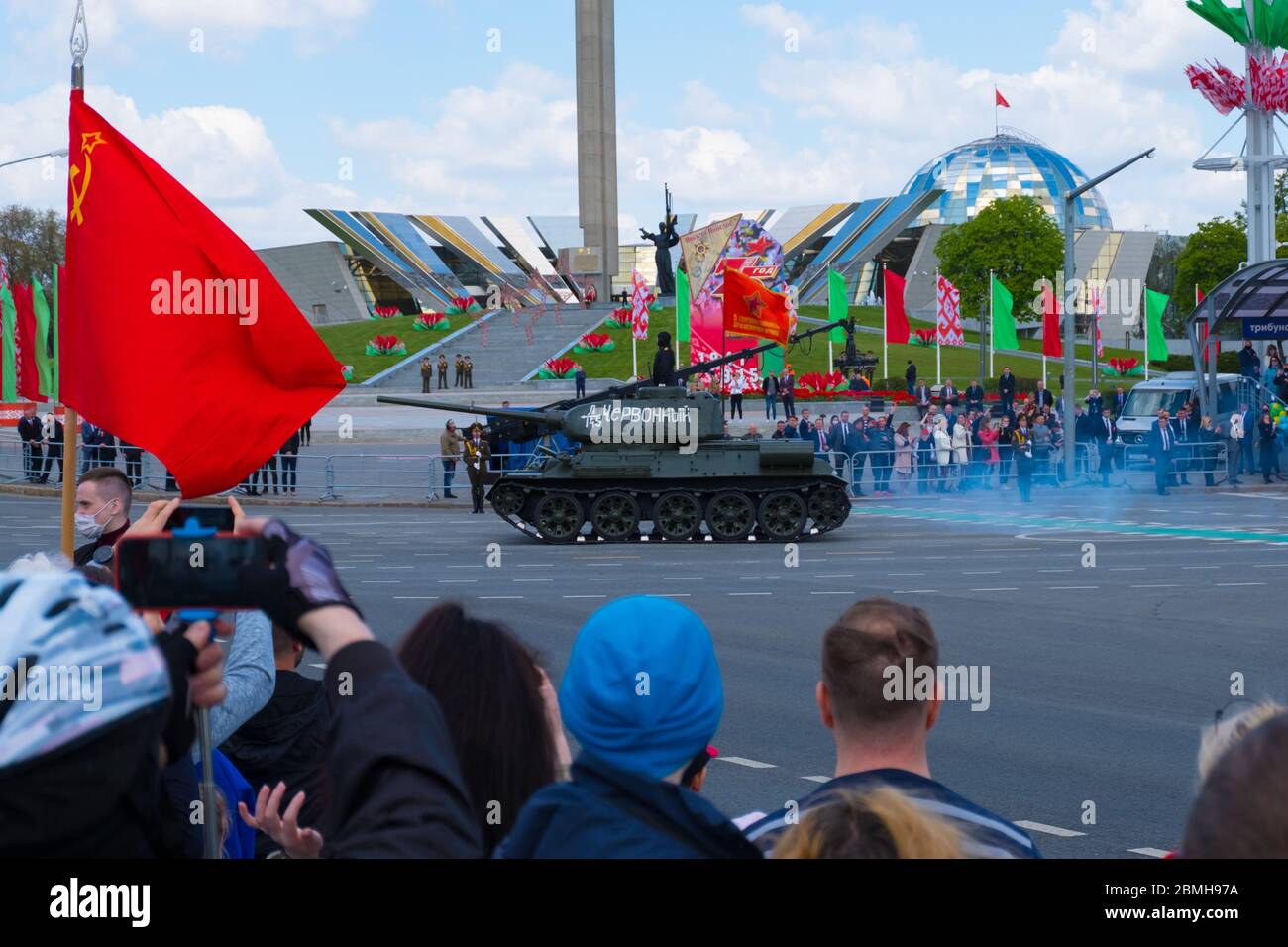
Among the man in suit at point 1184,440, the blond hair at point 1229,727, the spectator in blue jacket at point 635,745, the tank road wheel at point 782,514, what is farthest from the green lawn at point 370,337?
the blond hair at point 1229,727

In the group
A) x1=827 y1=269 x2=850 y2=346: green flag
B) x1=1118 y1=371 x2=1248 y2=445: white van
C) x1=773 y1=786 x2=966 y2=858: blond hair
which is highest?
x1=827 y1=269 x2=850 y2=346: green flag

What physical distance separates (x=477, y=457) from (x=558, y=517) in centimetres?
540

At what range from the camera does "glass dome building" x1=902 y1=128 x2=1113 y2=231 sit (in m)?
122

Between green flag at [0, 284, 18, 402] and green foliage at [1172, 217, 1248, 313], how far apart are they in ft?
176

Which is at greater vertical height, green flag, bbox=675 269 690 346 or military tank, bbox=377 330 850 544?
green flag, bbox=675 269 690 346

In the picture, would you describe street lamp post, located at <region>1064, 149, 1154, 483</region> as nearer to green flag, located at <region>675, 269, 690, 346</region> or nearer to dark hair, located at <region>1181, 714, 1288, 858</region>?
green flag, located at <region>675, 269, 690, 346</region>

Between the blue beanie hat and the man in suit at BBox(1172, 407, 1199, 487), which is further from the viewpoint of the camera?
the man in suit at BBox(1172, 407, 1199, 487)

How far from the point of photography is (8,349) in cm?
3984

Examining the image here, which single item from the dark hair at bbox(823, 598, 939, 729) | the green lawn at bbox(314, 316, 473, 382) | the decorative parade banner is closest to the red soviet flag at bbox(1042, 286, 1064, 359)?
the decorative parade banner

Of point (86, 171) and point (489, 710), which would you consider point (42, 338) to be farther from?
point (489, 710)

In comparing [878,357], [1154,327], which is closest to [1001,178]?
[878,357]

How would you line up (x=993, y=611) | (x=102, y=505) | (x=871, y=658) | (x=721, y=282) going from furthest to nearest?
1. (x=721, y=282)
2. (x=993, y=611)
3. (x=102, y=505)
4. (x=871, y=658)
